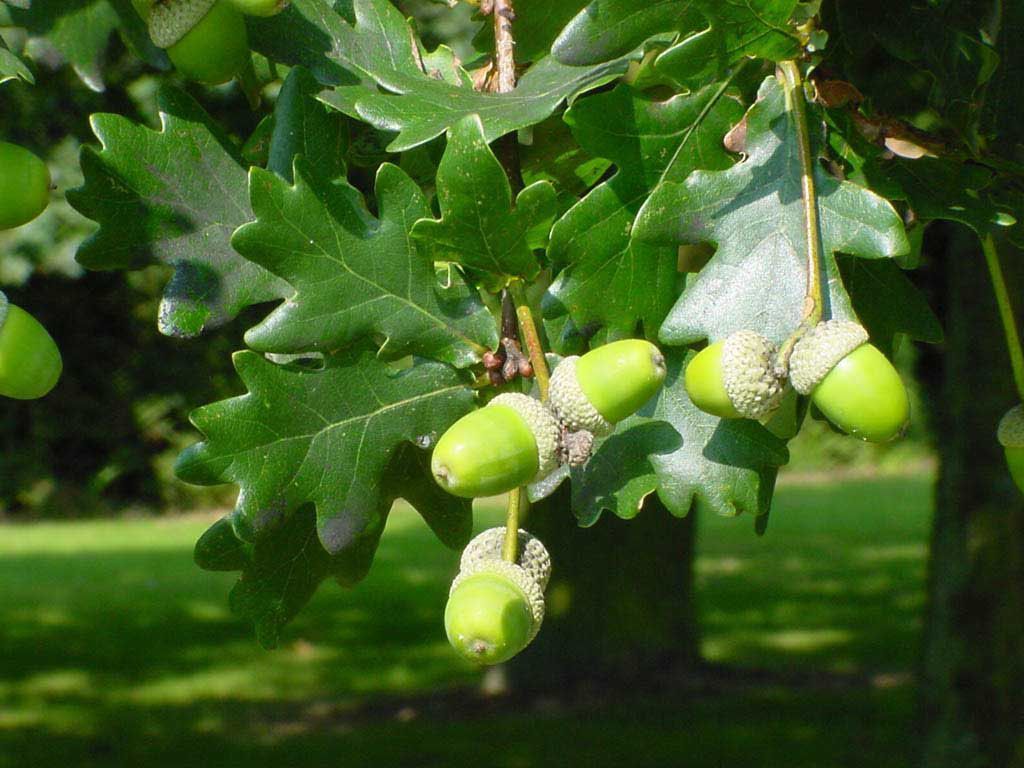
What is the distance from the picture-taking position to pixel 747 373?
2.92 feet

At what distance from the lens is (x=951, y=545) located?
4.26 meters

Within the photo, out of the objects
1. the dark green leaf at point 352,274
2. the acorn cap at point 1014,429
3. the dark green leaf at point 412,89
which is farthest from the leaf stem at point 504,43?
the acorn cap at point 1014,429

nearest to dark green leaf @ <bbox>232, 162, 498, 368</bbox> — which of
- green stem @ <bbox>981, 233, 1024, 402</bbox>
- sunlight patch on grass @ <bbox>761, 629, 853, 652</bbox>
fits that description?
green stem @ <bbox>981, 233, 1024, 402</bbox>

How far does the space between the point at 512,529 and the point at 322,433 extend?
7.4 inches

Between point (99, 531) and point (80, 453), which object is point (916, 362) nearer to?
point (99, 531)

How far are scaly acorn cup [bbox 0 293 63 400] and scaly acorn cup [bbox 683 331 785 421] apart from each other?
47 cm

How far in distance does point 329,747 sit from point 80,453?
73.5 inches

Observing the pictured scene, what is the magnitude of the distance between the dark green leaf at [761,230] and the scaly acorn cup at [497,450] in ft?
0.48

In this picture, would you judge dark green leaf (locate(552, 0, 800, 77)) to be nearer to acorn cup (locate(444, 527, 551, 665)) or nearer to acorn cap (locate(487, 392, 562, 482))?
acorn cap (locate(487, 392, 562, 482))

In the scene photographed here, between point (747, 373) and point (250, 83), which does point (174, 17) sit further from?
point (747, 373)

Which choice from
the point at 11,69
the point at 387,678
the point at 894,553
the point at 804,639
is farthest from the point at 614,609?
the point at 11,69

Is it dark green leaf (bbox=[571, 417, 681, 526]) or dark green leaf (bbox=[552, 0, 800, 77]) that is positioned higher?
dark green leaf (bbox=[552, 0, 800, 77])

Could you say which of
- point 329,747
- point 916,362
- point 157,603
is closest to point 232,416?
point 329,747

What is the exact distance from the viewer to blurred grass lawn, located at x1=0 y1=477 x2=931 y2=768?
564 centimetres
